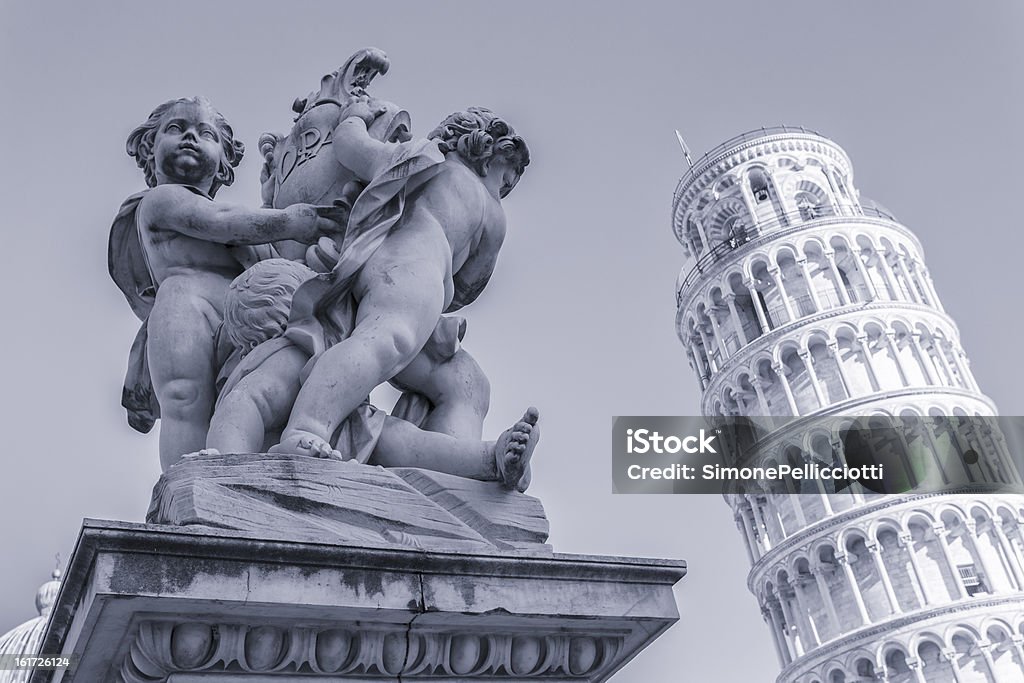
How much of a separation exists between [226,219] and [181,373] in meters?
0.49

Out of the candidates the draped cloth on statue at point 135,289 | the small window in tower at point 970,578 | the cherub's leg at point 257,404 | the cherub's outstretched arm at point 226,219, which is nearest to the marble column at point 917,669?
the small window in tower at point 970,578

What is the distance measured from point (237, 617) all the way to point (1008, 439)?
1789 inches

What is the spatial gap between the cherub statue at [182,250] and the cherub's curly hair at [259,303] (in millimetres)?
165

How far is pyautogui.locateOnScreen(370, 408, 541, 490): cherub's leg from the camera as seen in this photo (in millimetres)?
2879

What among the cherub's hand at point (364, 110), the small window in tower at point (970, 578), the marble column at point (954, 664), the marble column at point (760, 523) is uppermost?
the marble column at point (760, 523)

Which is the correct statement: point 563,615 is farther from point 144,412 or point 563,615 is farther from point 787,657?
point 787,657

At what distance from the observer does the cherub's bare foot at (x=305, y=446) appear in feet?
8.90

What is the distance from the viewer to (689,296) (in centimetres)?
4931

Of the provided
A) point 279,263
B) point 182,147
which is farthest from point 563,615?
point 182,147

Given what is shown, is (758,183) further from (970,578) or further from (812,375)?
(970,578)

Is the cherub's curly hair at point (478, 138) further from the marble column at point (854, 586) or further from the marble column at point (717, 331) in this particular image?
the marble column at point (717, 331)

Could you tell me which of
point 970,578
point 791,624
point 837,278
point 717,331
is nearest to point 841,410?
point 837,278

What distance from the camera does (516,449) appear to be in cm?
288

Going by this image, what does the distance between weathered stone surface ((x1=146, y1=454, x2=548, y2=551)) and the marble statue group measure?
11 cm
